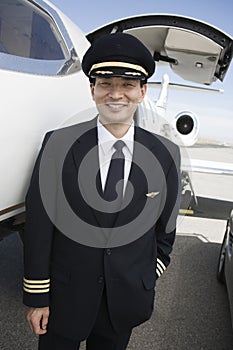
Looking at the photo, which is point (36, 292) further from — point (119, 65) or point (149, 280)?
point (119, 65)

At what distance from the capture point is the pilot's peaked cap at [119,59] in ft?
4.43

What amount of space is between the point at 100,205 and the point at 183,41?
103 inches

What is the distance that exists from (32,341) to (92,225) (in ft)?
4.75

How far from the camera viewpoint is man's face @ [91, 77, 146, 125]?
135 centimetres

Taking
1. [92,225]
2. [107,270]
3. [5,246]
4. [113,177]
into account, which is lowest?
[5,246]

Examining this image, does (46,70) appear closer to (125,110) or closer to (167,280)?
(125,110)

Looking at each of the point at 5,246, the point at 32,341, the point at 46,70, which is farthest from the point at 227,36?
the point at 5,246

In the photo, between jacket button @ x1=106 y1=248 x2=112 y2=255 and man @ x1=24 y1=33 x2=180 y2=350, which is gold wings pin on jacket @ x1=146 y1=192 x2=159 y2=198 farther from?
jacket button @ x1=106 y1=248 x2=112 y2=255

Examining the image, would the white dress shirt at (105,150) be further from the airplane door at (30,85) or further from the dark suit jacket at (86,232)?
the airplane door at (30,85)

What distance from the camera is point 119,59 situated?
4.46ft

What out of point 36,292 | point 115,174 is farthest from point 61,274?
point 115,174

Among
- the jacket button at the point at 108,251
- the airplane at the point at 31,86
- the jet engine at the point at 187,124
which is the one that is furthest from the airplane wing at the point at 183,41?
the jet engine at the point at 187,124

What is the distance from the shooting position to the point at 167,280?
3.58 metres

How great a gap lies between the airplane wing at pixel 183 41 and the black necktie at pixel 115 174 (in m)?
1.76
